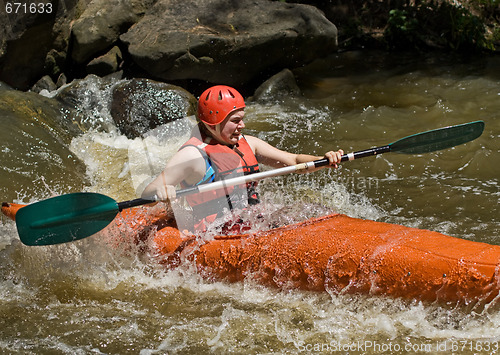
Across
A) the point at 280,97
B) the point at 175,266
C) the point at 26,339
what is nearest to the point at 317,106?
the point at 280,97

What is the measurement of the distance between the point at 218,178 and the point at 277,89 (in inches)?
147

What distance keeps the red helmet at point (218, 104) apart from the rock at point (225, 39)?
336cm

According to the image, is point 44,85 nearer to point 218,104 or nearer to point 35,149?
point 35,149

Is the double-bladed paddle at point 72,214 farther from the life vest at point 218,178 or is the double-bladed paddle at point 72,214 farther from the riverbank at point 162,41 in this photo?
the riverbank at point 162,41

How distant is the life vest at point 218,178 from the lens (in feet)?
10.2

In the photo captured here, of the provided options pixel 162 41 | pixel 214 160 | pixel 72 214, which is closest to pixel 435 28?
pixel 162 41

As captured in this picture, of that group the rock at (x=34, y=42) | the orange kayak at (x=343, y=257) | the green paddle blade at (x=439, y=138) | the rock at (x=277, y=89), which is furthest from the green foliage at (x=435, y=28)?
the orange kayak at (x=343, y=257)

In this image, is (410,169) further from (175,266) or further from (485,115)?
(175,266)

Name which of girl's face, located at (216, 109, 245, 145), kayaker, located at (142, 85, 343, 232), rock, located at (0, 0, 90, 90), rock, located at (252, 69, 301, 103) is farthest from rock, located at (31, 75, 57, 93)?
girl's face, located at (216, 109, 245, 145)

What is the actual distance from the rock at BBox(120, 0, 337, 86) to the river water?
0.71m

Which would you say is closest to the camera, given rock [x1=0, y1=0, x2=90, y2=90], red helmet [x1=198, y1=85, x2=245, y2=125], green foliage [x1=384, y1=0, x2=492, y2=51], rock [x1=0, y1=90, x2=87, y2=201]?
red helmet [x1=198, y1=85, x2=245, y2=125]

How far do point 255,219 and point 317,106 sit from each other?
341 centimetres

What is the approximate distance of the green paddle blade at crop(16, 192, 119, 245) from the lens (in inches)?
120

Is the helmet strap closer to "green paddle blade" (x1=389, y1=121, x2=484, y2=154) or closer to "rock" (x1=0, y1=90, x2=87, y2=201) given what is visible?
"green paddle blade" (x1=389, y1=121, x2=484, y2=154)
